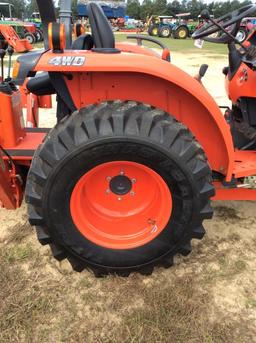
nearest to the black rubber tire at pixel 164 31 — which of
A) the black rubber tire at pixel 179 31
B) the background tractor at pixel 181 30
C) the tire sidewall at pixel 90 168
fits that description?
the background tractor at pixel 181 30

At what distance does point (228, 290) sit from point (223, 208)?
0.91m

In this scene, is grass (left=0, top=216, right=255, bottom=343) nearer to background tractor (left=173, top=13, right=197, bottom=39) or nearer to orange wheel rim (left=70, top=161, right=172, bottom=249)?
orange wheel rim (left=70, top=161, right=172, bottom=249)

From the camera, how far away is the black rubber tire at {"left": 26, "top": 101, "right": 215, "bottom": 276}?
1.71m

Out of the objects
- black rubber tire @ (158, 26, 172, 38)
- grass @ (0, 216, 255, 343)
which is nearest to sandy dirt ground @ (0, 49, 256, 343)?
grass @ (0, 216, 255, 343)

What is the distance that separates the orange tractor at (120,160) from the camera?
5.66 ft

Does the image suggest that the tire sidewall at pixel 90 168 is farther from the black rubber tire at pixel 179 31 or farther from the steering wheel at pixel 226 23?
the black rubber tire at pixel 179 31

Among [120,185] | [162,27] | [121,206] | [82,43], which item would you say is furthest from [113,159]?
[162,27]

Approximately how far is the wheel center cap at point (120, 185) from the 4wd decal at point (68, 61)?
620 mm

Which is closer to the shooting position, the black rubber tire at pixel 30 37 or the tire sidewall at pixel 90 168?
the tire sidewall at pixel 90 168

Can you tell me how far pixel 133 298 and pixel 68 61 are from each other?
1.26 metres

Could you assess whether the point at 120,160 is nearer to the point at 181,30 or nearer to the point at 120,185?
the point at 120,185

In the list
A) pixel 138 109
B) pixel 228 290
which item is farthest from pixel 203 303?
pixel 138 109

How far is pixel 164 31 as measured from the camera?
2189 centimetres

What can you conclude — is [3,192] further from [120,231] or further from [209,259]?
[209,259]
